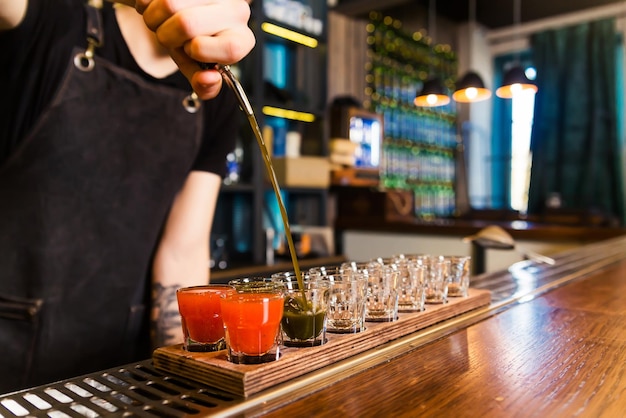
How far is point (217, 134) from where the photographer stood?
4.87ft

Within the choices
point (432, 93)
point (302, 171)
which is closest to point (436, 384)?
point (302, 171)

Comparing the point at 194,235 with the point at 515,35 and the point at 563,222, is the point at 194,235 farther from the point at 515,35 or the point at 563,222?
the point at 515,35

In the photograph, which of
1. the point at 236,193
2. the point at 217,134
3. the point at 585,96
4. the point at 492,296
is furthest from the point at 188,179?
the point at 585,96

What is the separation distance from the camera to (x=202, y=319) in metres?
0.81

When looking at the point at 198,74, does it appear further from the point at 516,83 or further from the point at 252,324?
the point at 516,83

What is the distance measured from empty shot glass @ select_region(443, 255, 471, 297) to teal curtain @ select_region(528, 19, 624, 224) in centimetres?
623

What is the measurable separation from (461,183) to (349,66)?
2.78 meters

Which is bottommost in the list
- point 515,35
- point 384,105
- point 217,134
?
point 217,134

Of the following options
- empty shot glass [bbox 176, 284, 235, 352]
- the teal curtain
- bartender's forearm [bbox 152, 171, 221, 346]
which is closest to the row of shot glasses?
empty shot glass [bbox 176, 284, 235, 352]

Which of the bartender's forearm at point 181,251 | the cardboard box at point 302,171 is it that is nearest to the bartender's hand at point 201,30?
the bartender's forearm at point 181,251

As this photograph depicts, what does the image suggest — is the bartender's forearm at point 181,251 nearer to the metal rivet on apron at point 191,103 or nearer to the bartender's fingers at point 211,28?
the metal rivet on apron at point 191,103

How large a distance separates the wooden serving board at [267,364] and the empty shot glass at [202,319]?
2 centimetres

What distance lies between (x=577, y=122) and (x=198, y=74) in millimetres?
7408

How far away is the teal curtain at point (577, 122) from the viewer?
275 inches
